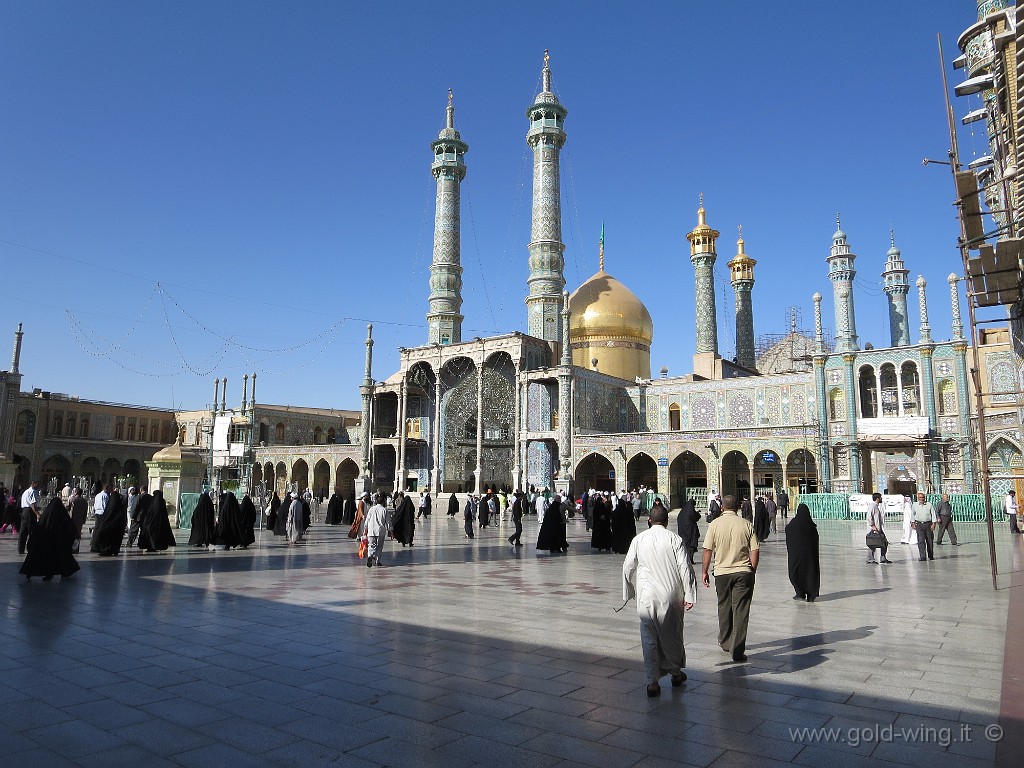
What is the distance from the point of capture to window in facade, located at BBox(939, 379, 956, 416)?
26.9 metres

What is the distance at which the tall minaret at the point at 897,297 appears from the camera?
128 ft

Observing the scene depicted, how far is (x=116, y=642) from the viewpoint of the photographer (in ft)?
17.6

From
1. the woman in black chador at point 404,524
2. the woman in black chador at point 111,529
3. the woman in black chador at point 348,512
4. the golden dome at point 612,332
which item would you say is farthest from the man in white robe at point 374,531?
the golden dome at point 612,332

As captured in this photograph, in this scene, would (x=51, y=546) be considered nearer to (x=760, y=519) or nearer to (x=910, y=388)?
(x=760, y=519)

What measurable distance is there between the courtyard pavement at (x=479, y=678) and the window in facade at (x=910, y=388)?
70.9 ft

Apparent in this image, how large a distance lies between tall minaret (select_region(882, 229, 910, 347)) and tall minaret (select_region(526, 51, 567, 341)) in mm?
18310

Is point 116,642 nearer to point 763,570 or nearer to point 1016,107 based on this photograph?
point 763,570

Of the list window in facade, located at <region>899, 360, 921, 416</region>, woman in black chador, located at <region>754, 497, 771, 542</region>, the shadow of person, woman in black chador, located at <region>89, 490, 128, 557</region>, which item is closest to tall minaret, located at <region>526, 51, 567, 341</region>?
window in facade, located at <region>899, 360, 921, 416</region>

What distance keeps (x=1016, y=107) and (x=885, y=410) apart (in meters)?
22.1

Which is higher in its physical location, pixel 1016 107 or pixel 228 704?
pixel 1016 107

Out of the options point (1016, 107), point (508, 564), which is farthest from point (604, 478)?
point (1016, 107)

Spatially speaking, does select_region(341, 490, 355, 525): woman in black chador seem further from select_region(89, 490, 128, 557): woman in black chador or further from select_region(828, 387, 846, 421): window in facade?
select_region(828, 387, 846, 421): window in facade

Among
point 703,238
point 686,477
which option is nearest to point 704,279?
point 703,238

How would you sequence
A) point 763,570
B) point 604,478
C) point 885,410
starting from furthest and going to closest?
point 604,478
point 885,410
point 763,570
